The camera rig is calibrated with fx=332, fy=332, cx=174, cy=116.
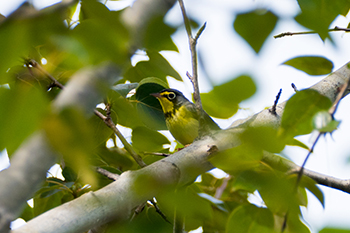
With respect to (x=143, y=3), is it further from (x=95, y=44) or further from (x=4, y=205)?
(x=4, y=205)

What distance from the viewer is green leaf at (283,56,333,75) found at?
642 mm

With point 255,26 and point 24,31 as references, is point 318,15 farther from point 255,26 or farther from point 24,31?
point 24,31

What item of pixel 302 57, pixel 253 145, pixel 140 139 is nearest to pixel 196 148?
pixel 302 57

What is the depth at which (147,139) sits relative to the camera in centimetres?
164

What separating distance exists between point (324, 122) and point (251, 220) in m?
0.31

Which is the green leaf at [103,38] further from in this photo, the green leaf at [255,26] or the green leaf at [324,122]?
the green leaf at [324,122]

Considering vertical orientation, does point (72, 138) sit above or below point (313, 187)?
above

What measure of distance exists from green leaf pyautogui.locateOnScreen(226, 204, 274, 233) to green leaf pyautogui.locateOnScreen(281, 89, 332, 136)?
0.71 feet

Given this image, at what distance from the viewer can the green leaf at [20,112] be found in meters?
0.33

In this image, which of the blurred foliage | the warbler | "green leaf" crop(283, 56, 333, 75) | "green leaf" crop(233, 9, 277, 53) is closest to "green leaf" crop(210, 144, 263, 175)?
the blurred foliage

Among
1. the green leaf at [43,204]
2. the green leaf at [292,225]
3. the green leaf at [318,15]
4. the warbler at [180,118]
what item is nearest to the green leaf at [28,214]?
the green leaf at [43,204]

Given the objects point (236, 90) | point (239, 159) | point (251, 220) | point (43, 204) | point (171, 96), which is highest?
point (236, 90)

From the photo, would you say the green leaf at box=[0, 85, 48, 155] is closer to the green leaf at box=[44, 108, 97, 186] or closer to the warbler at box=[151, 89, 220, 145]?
the green leaf at box=[44, 108, 97, 186]

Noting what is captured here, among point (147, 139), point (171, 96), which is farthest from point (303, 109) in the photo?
point (171, 96)
